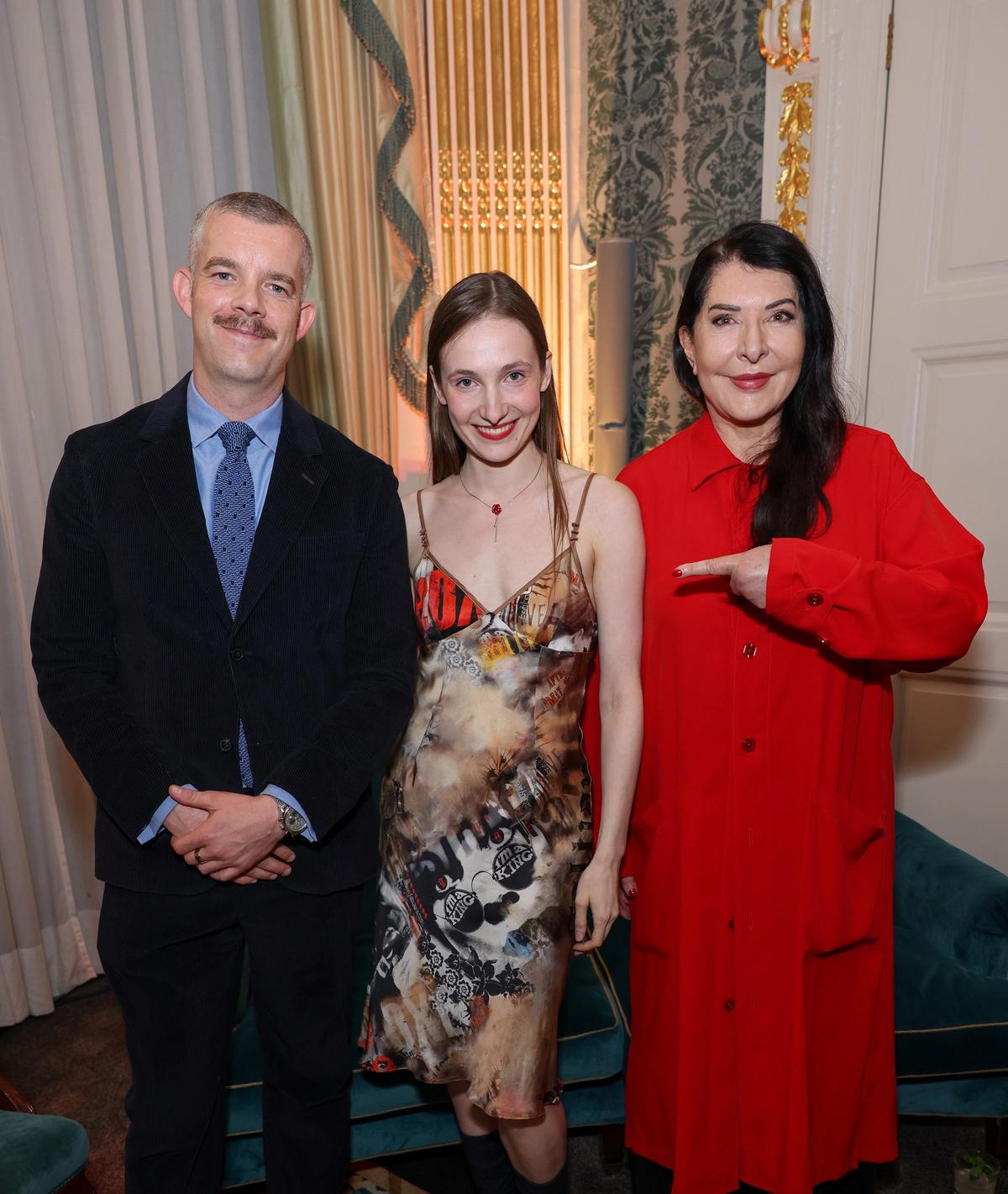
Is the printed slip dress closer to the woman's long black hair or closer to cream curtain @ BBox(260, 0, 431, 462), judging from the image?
the woman's long black hair

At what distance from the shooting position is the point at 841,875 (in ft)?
4.88

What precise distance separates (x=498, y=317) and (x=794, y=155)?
5.70 ft

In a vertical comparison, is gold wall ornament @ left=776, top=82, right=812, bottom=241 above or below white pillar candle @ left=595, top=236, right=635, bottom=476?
above

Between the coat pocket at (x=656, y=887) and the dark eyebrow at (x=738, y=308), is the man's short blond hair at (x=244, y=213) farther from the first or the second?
the coat pocket at (x=656, y=887)

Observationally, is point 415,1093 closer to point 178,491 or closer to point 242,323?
point 178,491

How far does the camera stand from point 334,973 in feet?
4.91

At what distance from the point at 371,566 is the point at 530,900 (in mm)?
611

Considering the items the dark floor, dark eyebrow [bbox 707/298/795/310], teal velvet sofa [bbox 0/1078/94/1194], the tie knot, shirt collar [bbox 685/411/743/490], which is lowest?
the dark floor

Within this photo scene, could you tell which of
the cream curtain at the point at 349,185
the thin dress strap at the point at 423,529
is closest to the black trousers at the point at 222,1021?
the thin dress strap at the point at 423,529

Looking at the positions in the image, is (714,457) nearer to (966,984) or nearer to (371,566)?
(371,566)

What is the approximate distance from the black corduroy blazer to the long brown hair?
0.99 ft

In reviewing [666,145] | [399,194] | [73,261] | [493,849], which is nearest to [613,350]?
[666,145]

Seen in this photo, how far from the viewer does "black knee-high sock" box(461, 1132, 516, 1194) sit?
1611mm

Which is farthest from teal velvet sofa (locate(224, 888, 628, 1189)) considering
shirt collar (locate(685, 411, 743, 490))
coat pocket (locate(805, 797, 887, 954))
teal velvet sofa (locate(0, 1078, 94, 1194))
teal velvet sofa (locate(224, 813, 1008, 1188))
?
shirt collar (locate(685, 411, 743, 490))
